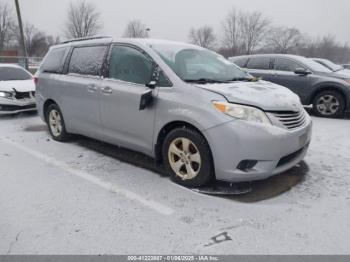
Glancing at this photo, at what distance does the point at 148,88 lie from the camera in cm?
383

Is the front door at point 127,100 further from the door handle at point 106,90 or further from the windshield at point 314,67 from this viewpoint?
the windshield at point 314,67

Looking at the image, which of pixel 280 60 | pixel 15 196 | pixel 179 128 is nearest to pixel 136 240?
pixel 179 128

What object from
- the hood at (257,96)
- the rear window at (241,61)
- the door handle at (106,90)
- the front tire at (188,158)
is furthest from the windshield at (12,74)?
the hood at (257,96)

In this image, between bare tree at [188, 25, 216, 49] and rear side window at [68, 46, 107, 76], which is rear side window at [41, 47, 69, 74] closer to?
rear side window at [68, 46, 107, 76]

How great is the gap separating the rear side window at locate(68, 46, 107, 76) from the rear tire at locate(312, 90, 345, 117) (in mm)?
5775

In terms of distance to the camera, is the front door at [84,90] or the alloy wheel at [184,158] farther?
the front door at [84,90]

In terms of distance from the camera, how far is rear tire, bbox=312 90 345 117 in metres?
7.72

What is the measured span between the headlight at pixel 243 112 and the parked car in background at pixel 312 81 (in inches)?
213

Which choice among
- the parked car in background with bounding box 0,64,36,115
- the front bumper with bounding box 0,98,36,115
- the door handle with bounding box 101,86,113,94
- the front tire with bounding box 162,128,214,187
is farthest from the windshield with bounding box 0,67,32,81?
the front tire with bounding box 162,128,214,187

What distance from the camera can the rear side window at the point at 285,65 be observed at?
28.0 feet

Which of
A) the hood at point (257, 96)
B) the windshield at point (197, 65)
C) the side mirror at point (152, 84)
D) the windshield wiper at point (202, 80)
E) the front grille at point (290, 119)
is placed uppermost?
the windshield at point (197, 65)

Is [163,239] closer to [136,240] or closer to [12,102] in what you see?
[136,240]

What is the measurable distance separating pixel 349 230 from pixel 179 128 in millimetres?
1896

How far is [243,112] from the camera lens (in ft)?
10.6
